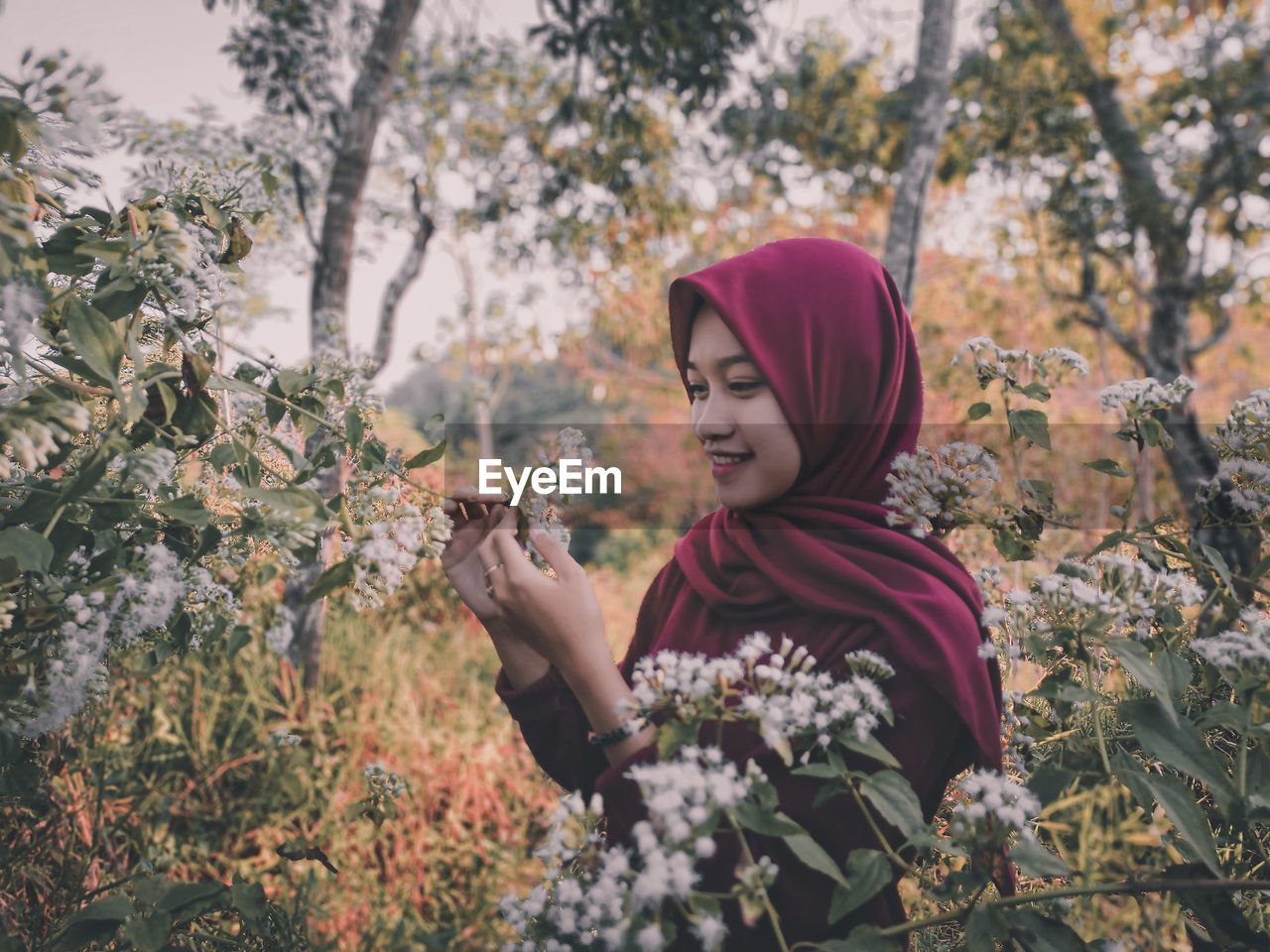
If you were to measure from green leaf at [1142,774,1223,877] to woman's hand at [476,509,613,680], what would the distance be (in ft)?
2.24

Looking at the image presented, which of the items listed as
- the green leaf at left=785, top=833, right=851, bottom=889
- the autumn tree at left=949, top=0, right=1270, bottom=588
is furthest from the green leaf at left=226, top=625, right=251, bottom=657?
the autumn tree at left=949, top=0, right=1270, bottom=588

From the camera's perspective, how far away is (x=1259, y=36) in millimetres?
4543

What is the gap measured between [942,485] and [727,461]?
0.34m

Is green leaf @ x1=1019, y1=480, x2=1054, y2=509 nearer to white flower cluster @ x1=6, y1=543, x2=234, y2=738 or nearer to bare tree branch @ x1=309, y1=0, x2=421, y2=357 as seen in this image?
white flower cluster @ x1=6, y1=543, x2=234, y2=738

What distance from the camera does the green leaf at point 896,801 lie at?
2.60 ft

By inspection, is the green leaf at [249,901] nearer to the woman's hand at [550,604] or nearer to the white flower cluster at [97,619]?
the white flower cluster at [97,619]

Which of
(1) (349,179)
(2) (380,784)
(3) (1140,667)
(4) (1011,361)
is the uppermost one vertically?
(1) (349,179)

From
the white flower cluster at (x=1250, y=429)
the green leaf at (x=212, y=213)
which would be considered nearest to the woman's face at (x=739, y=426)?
the white flower cluster at (x=1250, y=429)

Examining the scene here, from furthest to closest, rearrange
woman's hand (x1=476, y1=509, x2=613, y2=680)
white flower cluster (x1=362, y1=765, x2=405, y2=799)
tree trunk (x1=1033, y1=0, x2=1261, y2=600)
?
tree trunk (x1=1033, y1=0, x2=1261, y2=600) < white flower cluster (x1=362, y1=765, x2=405, y2=799) < woman's hand (x1=476, y1=509, x2=613, y2=680)

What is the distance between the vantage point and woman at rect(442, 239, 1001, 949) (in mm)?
987

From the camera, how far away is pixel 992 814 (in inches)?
31.0

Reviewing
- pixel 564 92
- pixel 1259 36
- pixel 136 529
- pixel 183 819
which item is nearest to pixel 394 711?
pixel 183 819

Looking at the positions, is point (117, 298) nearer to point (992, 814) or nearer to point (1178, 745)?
point (992, 814)

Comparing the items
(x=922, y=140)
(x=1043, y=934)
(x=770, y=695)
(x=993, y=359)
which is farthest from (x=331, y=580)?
(x=922, y=140)
